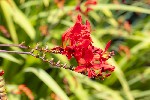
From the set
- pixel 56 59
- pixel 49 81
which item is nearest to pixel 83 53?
pixel 49 81

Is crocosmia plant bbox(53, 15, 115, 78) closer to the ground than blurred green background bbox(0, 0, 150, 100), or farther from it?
closer to the ground

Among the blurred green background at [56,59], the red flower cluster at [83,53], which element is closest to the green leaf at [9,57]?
the blurred green background at [56,59]

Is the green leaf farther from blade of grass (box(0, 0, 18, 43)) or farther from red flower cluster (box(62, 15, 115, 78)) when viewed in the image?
red flower cluster (box(62, 15, 115, 78))

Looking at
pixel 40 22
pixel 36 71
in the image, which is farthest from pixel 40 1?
pixel 36 71

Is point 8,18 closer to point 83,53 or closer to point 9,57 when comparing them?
point 9,57

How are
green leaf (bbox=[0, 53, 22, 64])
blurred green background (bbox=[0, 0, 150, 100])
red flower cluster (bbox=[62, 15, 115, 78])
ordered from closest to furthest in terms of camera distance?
red flower cluster (bbox=[62, 15, 115, 78]), green leaf (bbox=[0, 53, 22, 64]), blurred green background (bbox=[0, 0, 150, 100])

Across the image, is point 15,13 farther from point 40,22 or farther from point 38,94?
point 38,94

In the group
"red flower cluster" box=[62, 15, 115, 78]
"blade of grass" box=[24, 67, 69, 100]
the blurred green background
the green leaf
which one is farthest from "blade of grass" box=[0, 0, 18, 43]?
"red flower cluster" box=[62, 15, 115, 78]

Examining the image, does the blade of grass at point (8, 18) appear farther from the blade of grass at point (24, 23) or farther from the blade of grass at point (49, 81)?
the blade of grass at point (49, 81)

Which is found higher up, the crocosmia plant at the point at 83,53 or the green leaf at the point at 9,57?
the green leaf at the point at 9,57
